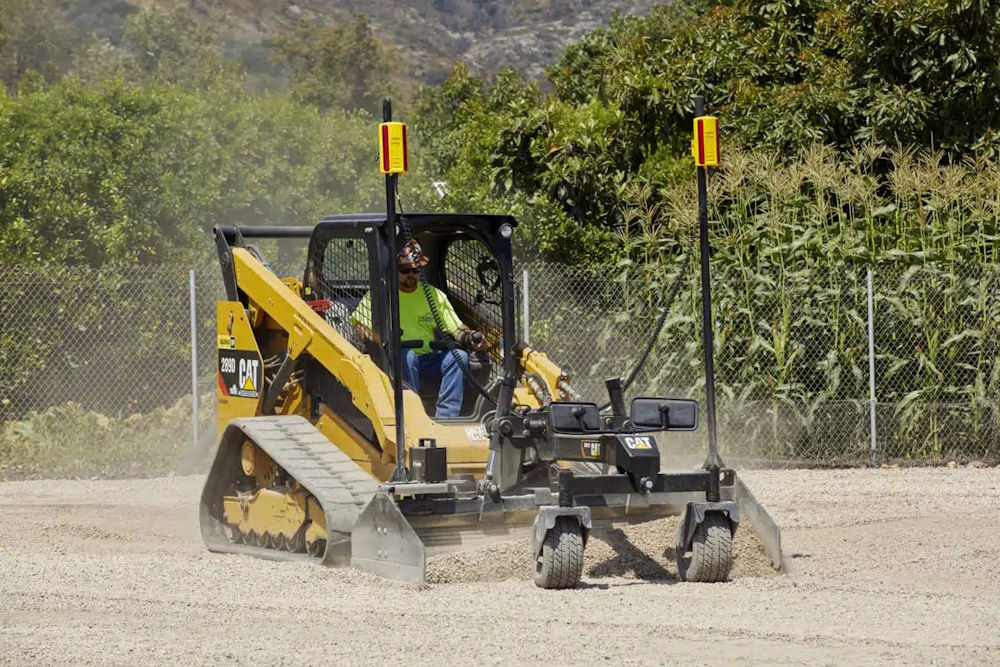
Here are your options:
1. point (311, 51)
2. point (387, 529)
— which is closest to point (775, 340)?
point (387, 529)

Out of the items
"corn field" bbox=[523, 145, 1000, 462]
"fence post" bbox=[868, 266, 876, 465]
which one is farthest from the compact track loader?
"fence post" bbox=[868, 266, 876, 465]

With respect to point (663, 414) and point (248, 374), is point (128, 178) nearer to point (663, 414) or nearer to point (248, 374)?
point (248, 374)

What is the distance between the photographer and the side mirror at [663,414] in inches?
340

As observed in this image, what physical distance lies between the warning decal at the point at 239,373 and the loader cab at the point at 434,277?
0.64 metres

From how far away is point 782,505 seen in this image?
477 inches

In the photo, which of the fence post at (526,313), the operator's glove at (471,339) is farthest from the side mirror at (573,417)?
the fence post at (526,313)

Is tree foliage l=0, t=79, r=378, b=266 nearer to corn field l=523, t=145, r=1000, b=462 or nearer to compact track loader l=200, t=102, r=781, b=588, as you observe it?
corn field l=523, t=145, r=1000, b=462

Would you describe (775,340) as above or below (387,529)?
above

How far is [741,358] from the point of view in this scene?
49.4 feet

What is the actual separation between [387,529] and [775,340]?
7.45 metres

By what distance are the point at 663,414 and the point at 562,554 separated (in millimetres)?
1105

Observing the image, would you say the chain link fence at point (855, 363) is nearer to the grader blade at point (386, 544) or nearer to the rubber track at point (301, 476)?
the rubber track at point (301, 476)

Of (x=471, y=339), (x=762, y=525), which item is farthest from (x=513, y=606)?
(x=471, y=339)

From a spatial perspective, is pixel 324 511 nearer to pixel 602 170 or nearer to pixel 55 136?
pixel 602 170
